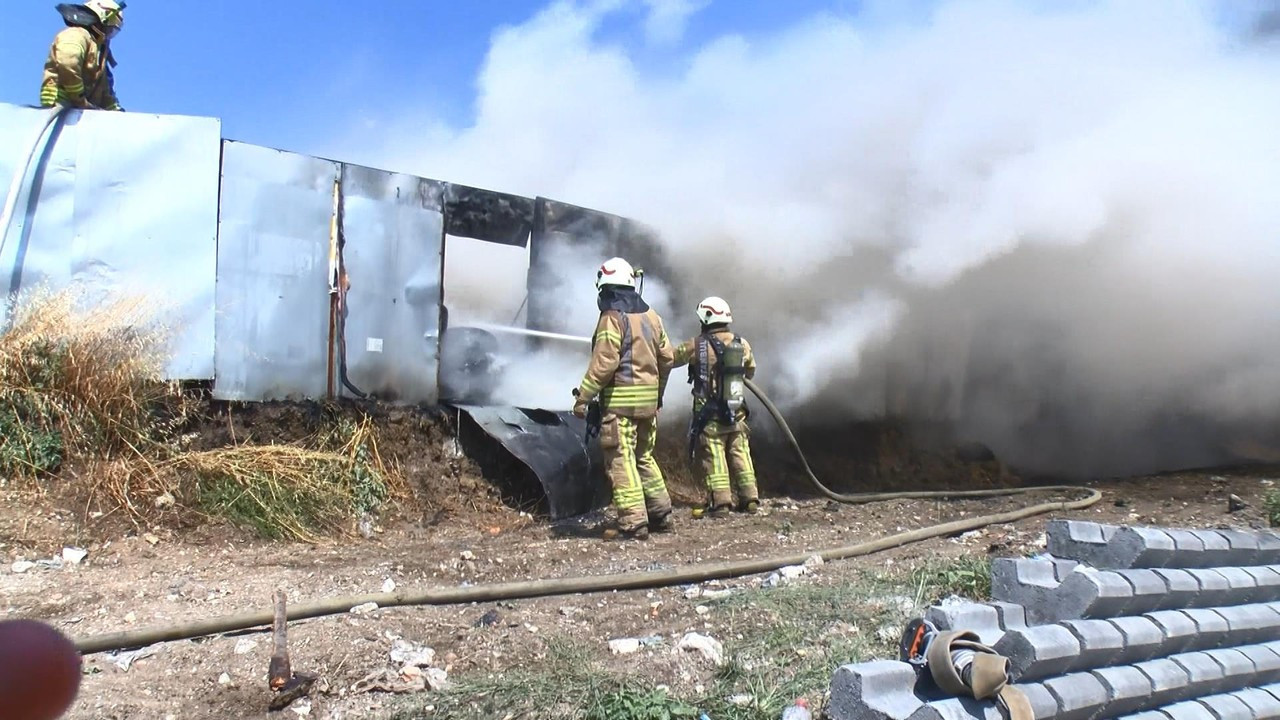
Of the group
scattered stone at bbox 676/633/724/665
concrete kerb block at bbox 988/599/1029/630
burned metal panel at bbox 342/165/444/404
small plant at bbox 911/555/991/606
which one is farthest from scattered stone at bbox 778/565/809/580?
burned metal panel at bbox 342/165/444/404

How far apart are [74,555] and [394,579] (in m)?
1.70

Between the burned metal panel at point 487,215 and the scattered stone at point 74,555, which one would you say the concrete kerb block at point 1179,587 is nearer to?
the scattered stone at point 74,555

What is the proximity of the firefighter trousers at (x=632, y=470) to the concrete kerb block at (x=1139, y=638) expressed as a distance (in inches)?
132

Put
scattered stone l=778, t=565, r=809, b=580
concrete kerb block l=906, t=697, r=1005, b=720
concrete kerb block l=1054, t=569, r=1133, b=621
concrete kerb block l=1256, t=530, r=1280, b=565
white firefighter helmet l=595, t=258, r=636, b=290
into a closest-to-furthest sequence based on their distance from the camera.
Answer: concrete kerb block l=906, t=697, r=1005, b=720, concrete kerb block l=1054, t=569, r=1133, b=621, concrete kerb block l=1256, t=530, r=1280, b=565, scattered stone l=778, t=565, r=809, b=580, white firefighter helmet l=595, t=258, r=636, b=290

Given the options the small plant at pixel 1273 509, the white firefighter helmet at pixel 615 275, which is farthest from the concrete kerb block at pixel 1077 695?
the white firefighter helmet at pixel 615 275

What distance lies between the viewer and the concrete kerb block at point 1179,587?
3887mm

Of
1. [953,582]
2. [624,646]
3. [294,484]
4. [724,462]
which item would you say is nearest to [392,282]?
[294,484]

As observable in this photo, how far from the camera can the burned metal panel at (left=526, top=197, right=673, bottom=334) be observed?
28.2 ft

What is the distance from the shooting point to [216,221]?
660cm

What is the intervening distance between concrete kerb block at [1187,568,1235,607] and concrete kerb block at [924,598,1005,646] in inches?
47.3

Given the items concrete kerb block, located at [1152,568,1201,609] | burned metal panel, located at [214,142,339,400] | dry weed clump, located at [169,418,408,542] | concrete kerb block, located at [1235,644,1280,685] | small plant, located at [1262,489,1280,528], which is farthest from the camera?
burned metal panel, located at [214,142,339,400]

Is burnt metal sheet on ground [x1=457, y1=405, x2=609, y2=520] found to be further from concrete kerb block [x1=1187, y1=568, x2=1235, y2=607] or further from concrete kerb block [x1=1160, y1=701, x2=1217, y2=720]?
concrete kerb block [x1=1160, y1=701, x2=1217, y2=720]

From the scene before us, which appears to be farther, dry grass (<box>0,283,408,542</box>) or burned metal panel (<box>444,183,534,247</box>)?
burned metal panel (<box>444,183,534,247</box>)

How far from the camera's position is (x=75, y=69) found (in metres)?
6.52
